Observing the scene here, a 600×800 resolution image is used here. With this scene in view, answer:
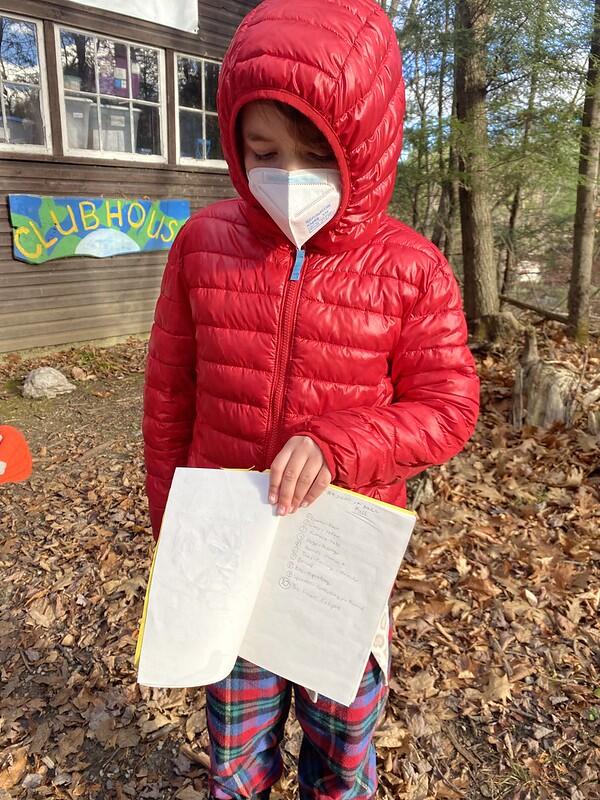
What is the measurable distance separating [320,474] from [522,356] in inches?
187

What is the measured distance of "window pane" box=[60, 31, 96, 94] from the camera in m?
6.82

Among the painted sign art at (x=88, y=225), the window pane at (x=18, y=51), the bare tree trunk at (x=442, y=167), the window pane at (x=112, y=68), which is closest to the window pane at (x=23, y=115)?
the window pane at (x=18, y=51)

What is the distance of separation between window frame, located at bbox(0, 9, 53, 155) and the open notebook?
270 inches

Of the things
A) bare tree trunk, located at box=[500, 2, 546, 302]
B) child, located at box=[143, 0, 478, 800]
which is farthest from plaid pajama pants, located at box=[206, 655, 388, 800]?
bare tree trunk, located at box=[500, 2, 546, 302]

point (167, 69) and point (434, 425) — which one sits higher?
point (167, 69)

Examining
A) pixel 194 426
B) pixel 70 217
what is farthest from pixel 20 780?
pixel 70 217

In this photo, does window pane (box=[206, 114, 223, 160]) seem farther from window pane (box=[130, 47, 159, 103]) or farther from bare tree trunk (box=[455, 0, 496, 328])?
bare tree trunk (box=[455, 0, 496, 328])

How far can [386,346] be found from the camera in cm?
139

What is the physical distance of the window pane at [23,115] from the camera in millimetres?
6590

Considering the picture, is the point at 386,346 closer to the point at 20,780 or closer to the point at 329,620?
the point at 329,620

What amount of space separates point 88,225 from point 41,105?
1.39 meters

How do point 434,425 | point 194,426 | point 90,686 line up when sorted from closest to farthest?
1. point 434,425
2. point 194,426
3. point 90,686

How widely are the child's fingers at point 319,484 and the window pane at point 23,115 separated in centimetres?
711

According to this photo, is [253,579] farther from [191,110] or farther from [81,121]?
[191,110]
